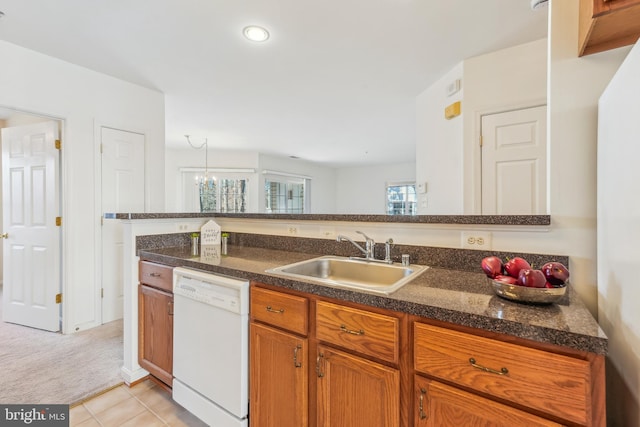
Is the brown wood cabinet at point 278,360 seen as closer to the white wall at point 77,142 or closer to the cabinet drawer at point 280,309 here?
the cabinet drawer at point 280,309

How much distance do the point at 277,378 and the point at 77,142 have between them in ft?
9.57

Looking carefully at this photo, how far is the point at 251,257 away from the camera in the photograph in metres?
1.73

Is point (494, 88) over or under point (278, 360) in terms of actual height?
over

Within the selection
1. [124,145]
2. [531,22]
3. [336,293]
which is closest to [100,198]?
[124,145]

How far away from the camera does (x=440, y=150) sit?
2.94 m

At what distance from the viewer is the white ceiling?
1.93 m

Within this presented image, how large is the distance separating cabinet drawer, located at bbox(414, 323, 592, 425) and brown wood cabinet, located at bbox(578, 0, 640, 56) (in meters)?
1.00

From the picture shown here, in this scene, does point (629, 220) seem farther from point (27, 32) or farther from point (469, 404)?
point (27, 32)

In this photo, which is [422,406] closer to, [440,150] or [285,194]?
[440,150]

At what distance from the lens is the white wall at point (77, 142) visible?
248cm

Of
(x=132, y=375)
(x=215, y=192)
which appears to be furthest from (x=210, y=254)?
(x=215, y=192)

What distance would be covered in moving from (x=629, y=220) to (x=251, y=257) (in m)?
1.60

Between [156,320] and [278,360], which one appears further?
[156,320]

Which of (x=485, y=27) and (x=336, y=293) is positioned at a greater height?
(x=485, y=27)
